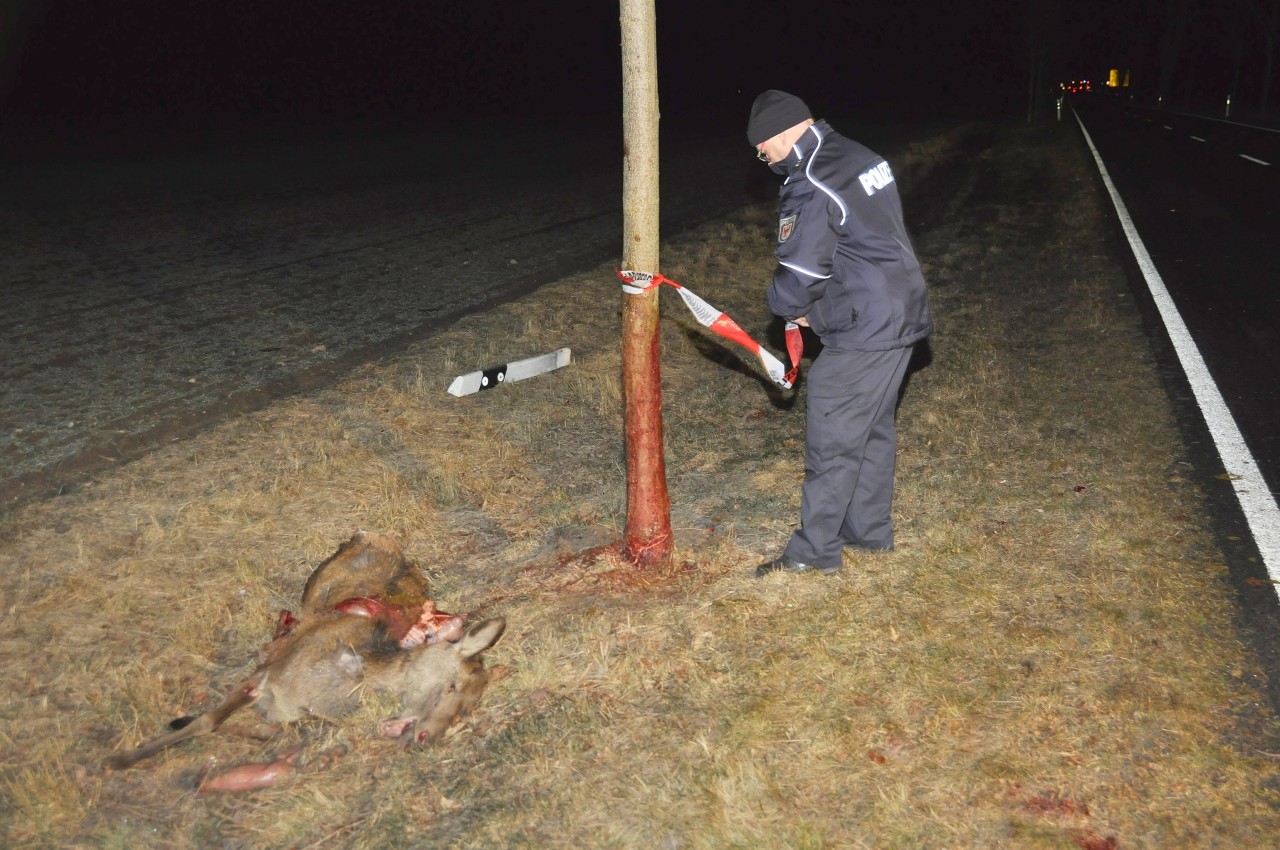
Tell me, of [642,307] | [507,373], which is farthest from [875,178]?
[507,373]

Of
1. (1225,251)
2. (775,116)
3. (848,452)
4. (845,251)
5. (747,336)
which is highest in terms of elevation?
(775,116)

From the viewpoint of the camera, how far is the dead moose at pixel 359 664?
3.37 metres

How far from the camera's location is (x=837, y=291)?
381 cm

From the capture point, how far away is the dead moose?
3.37 meters

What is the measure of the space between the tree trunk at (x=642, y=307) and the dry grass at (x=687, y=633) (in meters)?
0.23

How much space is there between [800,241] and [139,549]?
3.06m

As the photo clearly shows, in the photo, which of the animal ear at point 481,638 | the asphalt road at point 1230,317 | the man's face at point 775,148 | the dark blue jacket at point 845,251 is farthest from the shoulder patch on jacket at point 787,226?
the asphalt road at point 1230,317

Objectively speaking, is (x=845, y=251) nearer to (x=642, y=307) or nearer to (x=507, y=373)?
(x=642, y=307)

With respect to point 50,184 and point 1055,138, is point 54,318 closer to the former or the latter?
point 50,184

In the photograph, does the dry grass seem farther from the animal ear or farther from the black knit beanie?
the black knit beanie

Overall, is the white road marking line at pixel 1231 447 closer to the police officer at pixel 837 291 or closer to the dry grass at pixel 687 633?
the dry grass at pixel 687 633

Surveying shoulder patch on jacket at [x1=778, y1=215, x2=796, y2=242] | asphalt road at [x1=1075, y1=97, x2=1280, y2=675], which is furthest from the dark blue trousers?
asphalt road at [x1=1075, y1=97, x2=1280, y2=675]

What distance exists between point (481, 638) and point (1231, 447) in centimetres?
390

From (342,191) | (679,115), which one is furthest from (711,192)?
(679,115)
